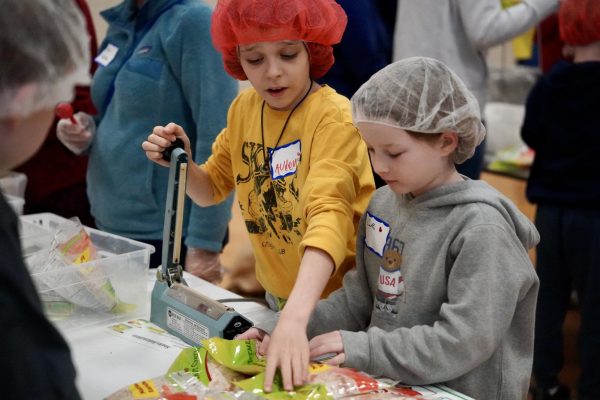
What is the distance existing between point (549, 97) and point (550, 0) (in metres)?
0.32

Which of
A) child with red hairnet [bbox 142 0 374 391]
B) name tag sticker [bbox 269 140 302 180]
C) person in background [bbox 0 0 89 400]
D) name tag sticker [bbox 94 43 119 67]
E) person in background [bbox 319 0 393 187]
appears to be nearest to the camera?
person in background [bbox 0 0 89 400]

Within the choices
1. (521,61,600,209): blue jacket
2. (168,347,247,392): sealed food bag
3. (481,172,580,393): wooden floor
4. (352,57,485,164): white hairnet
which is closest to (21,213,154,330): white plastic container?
(168,347,247,392): sealed food bag

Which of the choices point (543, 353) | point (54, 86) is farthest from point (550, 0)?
point (54, 86)

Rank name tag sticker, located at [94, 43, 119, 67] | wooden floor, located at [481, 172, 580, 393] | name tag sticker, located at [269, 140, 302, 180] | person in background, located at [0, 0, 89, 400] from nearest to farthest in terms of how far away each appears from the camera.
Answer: person in background, located at [0, 0, 89, 400] < name tag sticker, located at [269, 140, 302, 180] < name tag sticker, located at [94, 43, 119, 67] < wooden floor, located at [481, 172, 580, 393]

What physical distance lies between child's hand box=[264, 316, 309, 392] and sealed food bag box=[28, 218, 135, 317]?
1.64 feet

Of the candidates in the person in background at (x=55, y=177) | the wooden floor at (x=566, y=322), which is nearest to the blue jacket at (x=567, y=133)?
the wooden floor at (x=566, y=322)

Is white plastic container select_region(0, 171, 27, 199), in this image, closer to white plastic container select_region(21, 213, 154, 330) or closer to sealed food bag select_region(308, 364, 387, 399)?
white plastic container select_region(21, 213, 154, 330)

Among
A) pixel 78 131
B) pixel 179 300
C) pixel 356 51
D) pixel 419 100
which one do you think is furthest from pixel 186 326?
pixel 356 51

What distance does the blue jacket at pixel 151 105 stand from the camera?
6.26 feet

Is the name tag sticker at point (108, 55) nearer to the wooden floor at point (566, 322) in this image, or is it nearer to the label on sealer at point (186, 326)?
the label on sealer at point (186, 326)

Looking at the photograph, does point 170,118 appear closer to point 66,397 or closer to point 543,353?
point 66,397

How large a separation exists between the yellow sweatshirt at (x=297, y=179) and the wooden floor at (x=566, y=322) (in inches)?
67.4

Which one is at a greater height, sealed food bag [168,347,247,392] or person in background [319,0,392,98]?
person in background [319,0,392,98]

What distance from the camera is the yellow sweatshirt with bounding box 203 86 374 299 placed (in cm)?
135
